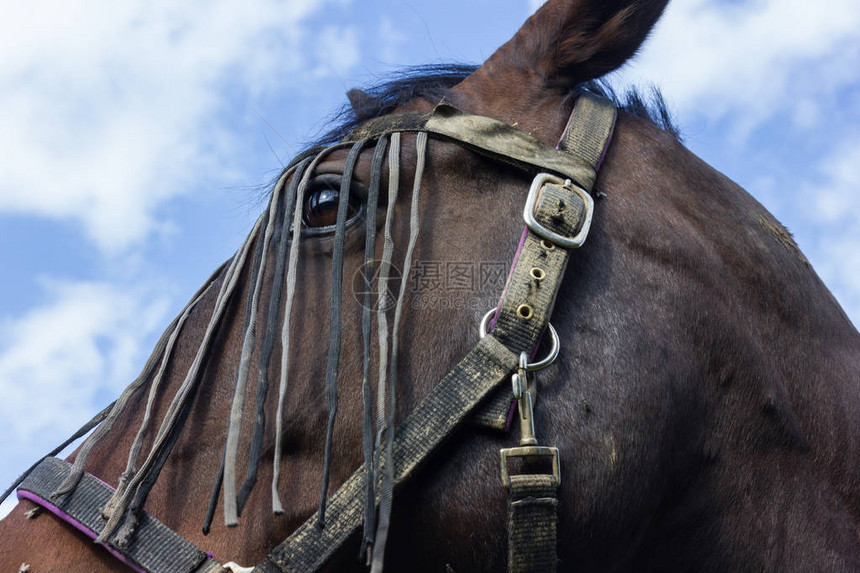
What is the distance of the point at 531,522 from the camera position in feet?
5.86

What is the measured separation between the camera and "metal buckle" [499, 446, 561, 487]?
70.9 inches

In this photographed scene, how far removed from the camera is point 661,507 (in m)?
2.03

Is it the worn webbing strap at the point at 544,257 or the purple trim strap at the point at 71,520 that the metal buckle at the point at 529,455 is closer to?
the worn webbing strap at the point at 544,257

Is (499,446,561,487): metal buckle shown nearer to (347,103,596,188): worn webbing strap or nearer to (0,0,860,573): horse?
(0,0,860,573): horse

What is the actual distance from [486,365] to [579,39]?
1134mm

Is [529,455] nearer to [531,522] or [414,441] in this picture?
[531,522]

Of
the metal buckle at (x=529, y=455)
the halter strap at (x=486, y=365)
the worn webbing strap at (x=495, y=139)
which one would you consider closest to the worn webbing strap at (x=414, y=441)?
the halter strap at (x=486, y=365)

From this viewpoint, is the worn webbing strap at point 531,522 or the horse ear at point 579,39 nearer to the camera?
the worn webbing strap at point 531,522

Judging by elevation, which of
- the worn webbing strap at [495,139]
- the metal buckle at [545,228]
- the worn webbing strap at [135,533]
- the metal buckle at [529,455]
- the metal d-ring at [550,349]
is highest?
the worn webbing strap at [495,139]

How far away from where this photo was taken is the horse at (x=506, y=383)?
1851mm

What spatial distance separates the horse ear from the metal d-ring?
87cm

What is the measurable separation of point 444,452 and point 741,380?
0.86 metres

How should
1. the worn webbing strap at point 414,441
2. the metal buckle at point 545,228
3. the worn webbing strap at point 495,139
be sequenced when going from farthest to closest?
1. the worn webbing strap at point 495,139
2. the metal buckle at point 545,228
3. the worn webbing strap at point 414,441

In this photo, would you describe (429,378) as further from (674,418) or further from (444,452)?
(674,418)
